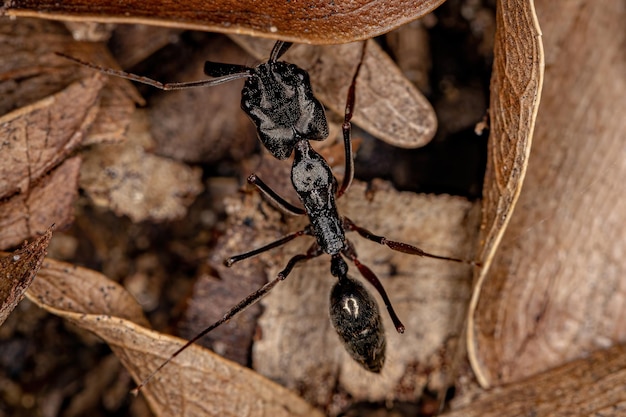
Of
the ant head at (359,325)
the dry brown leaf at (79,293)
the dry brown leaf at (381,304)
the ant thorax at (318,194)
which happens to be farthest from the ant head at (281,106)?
the dry brown leaf at (79,293)

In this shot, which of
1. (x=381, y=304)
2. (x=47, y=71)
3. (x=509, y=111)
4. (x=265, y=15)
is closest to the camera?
(x=265, y=15)

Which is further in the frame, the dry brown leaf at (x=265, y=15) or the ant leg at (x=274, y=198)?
the ant leg at (x=274, y=198)

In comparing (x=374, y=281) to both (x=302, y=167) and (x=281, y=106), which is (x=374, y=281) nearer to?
(x=302, y=167)

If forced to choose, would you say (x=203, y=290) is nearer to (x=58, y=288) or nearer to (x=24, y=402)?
(x=58, y=288)

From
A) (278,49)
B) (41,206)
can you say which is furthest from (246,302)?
(278,49)

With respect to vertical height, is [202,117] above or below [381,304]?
above

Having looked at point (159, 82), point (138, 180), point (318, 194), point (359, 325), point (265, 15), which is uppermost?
point (265, 15)

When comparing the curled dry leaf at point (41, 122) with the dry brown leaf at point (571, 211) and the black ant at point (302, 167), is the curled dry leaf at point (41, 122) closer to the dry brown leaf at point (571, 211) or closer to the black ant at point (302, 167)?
the black ant at point (302, 167)

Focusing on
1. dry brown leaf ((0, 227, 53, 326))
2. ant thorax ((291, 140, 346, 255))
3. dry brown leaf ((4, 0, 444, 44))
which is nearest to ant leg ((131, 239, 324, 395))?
ant thorax ((291, 140, 346, 255))

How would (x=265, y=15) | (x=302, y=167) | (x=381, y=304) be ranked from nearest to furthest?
1. (x=265, y=15)
2. (x=302, y=167)
3. (x=381, y=304)

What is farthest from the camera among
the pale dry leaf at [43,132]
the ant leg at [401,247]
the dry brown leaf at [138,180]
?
the dry brown leaf at [138,180]
